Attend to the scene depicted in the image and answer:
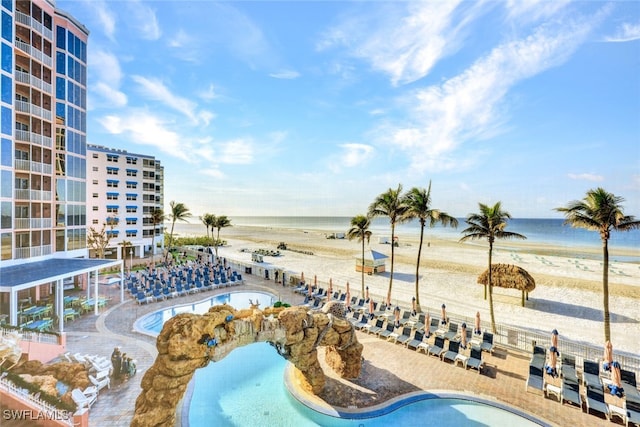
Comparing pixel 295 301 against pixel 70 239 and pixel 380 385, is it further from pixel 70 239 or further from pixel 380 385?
pixel 70 239

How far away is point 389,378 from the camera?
10711 mm

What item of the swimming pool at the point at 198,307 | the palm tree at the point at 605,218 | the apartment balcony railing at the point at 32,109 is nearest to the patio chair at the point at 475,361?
the palm tree at the point at 605,218

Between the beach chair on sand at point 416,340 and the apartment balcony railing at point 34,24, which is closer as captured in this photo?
the beach chair on sand at point 416,340

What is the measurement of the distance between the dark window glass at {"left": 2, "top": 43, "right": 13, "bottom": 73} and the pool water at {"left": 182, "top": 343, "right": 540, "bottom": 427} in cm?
2034

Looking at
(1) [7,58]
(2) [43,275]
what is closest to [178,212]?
(1) [7,58]

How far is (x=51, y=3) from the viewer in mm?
20391

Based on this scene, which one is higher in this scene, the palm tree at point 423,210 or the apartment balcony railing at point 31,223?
the palm tree at point 423,210

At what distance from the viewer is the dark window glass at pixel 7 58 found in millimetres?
16250

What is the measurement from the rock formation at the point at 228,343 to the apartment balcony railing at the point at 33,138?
67.4 feet

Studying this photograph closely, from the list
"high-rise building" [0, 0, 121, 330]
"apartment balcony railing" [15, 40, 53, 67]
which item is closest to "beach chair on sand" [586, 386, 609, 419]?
"high-rise building" [0, 0, 121, 330]

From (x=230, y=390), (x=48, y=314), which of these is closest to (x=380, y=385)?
(x=230, y=390)

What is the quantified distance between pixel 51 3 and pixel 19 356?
24.1m

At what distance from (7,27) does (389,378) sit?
27214mm

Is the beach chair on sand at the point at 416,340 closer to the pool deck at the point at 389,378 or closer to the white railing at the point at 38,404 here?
the pool deck at the point at 389,378
